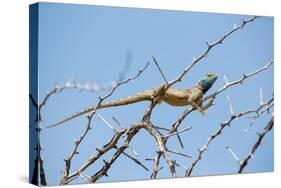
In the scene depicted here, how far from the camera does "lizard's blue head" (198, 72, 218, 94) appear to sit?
19.9ft

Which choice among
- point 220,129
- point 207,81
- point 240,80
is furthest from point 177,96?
point 240,80

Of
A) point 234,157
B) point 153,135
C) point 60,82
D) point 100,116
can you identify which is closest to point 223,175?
point 234,157

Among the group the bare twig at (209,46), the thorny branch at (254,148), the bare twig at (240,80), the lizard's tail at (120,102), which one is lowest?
the thorny branch at (254,148)

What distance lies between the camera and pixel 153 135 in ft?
18.8

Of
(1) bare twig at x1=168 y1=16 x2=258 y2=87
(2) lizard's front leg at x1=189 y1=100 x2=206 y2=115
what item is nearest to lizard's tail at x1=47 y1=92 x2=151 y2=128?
(1) bare twig at x1=168 y1=16 x2=258 y2=87

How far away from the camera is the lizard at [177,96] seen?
18.6 feet

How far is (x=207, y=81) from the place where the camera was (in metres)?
6.08

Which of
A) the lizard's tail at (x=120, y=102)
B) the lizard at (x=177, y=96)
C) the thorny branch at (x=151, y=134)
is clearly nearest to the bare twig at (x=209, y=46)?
the thorny branch at (x=151, y=134)

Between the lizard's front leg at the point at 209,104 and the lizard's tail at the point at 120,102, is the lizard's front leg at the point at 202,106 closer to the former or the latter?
the lizard's front leg at the point at 209,104

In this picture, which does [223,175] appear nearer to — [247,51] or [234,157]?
[234,157]

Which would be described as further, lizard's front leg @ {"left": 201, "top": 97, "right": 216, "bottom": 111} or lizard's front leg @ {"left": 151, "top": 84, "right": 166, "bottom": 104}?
lizard's front leg @ {"left": 201, "top": 97, "right": 216, "bottom": 111}

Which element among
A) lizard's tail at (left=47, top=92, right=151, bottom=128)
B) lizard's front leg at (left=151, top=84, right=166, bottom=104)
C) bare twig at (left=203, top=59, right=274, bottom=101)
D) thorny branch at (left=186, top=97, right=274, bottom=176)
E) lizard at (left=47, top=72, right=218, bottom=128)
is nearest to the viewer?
lizard's tail at (left=47, top=92, right=151, bottom=128)

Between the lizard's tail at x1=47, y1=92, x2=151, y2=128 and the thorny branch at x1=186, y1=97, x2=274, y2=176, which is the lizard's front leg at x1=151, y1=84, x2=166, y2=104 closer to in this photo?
the lizard's tail at x1=47, y1=92, x2=151, y2=128

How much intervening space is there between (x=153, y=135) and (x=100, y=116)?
18.4 inches
